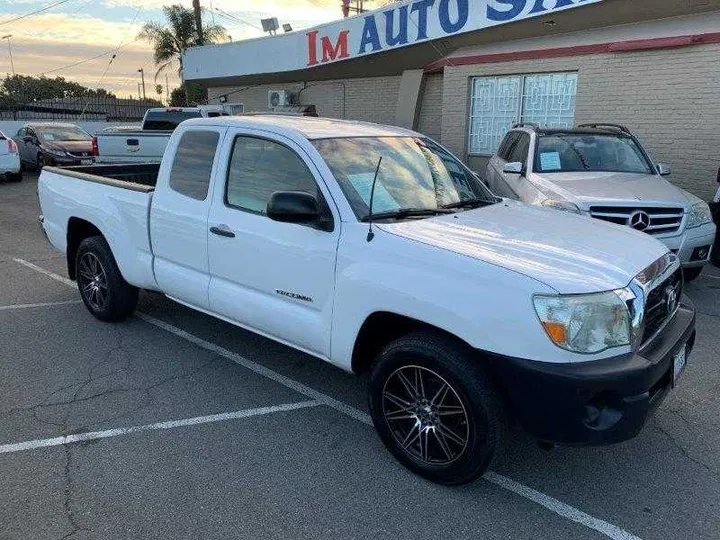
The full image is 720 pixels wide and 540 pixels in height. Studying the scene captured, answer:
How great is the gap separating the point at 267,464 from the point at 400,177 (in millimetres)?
1909

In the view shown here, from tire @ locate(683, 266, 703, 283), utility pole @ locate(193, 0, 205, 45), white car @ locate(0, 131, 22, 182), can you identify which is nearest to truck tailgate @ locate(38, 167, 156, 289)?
tire @ locate(683, 266, 703, 283)

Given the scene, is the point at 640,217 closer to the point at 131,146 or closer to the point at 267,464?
the point at 267,464

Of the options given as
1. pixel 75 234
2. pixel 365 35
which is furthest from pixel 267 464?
pixel 365 35

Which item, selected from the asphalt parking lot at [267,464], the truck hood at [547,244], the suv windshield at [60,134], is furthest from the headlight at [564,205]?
the suv windshield at [60,134]

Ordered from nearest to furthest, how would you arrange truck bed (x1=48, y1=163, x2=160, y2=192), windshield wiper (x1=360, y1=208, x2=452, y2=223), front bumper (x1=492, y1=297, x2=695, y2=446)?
front bumper (x1=492, y1=297, x2=695, y2=446), windshield wiper (x1=360, y1=208, x2=452, y2=223), truck bed (x1=48, y1=163, x2=160, y2=192)

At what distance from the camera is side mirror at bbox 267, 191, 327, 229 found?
3242 millimetres

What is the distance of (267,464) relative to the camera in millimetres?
3250

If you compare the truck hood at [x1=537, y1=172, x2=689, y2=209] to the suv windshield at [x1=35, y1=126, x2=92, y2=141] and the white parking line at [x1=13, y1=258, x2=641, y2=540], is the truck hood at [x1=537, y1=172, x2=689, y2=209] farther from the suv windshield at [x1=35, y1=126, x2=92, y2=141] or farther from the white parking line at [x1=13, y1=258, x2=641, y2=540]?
the suv windshield at [x1=35, y1=126, x2=92, y2=141]

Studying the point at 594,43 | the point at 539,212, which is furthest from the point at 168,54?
the point at 539,212

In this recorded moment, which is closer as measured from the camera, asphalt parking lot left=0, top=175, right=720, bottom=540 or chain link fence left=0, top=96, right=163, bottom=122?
asphalt parking lot left=0, top=175, right=720, bottom=540

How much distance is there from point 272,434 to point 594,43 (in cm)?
996

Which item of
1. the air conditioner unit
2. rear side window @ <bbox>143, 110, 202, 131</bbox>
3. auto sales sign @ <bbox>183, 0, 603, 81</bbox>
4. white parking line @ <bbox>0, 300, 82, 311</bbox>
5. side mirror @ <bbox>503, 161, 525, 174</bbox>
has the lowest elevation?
white parking line @ <bbox>0, 300, 82, 311</bbox>

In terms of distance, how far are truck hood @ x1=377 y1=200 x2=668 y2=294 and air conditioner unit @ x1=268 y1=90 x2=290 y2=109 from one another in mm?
15648

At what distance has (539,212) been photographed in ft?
12.9
